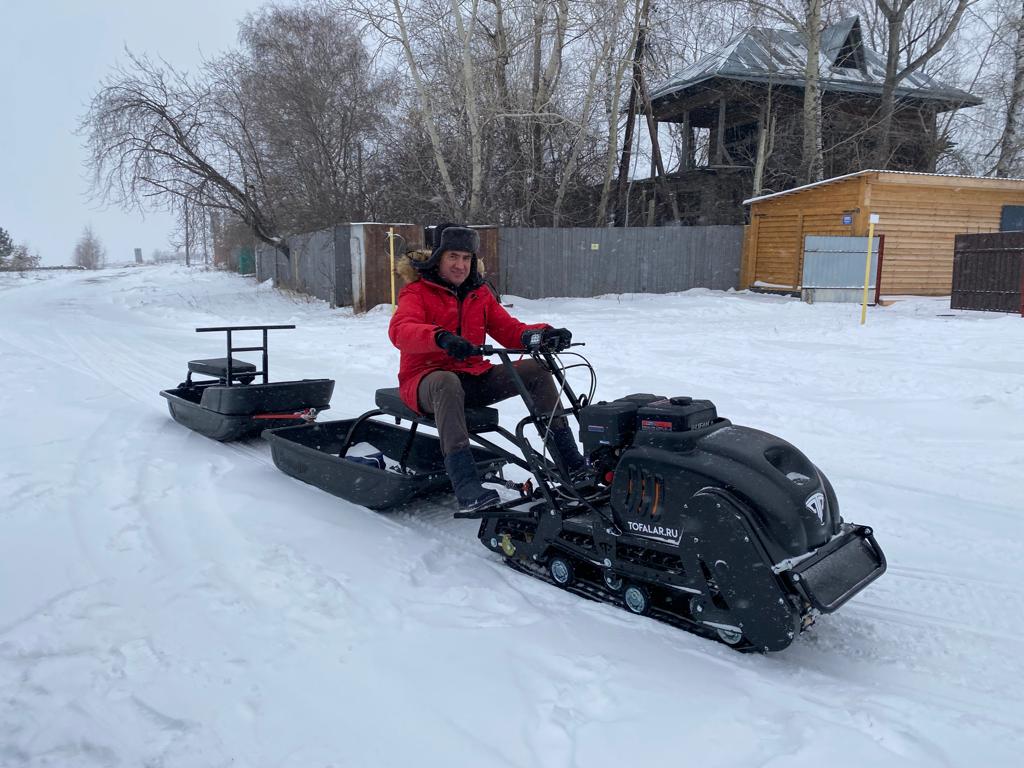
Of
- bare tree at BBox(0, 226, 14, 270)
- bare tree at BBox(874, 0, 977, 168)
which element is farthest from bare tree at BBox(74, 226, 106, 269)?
bare tree at BBox(874, 0, 977, 168)

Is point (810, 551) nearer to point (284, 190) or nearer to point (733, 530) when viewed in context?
point (733, 530)

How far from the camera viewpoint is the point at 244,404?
16.9ft

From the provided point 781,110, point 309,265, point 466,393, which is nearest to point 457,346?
point 466,393

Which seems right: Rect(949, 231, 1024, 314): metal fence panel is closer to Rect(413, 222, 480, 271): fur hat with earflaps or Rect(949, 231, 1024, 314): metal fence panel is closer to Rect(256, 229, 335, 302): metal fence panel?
Rect(413, 222, 480, 271): fur hat with earflaps

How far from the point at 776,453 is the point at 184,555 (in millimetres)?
2548

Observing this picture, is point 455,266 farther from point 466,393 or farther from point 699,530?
point 699,530

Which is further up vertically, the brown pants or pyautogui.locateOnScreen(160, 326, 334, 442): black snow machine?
the brown pants

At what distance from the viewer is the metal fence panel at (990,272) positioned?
39.6 feet

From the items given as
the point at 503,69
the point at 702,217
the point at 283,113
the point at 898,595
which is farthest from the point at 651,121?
the point at 898,595

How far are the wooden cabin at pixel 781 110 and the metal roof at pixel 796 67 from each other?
0.12 feet

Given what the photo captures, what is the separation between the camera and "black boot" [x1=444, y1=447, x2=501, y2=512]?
3426mm

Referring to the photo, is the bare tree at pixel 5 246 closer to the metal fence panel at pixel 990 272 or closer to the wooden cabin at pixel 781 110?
the wooden cabin at pixel 781 110

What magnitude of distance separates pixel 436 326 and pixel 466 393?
1.54 ft

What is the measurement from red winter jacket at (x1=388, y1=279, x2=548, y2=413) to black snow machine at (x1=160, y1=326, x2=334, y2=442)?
1.64 meters
